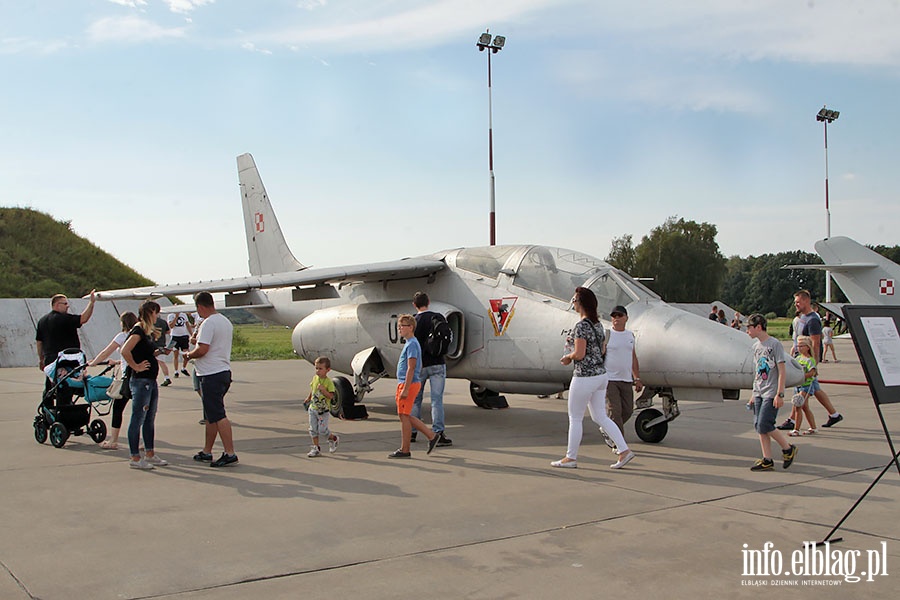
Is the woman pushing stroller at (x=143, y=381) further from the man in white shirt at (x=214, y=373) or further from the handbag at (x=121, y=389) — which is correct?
the man in white shirt at (x=214, y=373)

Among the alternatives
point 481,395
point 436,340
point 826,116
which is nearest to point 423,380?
point 436,340

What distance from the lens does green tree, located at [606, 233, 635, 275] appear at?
67.4 m

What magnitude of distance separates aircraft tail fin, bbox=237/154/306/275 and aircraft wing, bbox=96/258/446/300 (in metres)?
4.04

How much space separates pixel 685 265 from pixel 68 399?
60651mm

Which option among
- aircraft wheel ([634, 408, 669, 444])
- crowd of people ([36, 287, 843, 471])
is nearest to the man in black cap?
crowd of people ([36, 287, 843, 471])

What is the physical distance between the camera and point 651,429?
893cm

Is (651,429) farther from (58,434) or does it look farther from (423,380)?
(58,434)

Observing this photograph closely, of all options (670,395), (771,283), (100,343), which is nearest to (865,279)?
(670,395)

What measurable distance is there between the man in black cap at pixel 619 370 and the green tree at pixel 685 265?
189ft

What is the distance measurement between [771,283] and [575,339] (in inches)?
3462

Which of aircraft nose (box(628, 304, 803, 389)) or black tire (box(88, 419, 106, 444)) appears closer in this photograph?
aircraft nose (box(628, 304, 803, 389))

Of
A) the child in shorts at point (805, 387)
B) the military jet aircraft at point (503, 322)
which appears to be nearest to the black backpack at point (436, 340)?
the military jet aircraft at point (503, 322)

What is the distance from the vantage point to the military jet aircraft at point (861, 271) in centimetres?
2236

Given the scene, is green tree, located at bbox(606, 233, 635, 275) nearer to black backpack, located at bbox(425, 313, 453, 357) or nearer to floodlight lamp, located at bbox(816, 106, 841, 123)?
floodlight lamp, located at bbox(816, 106, 841, 123)
